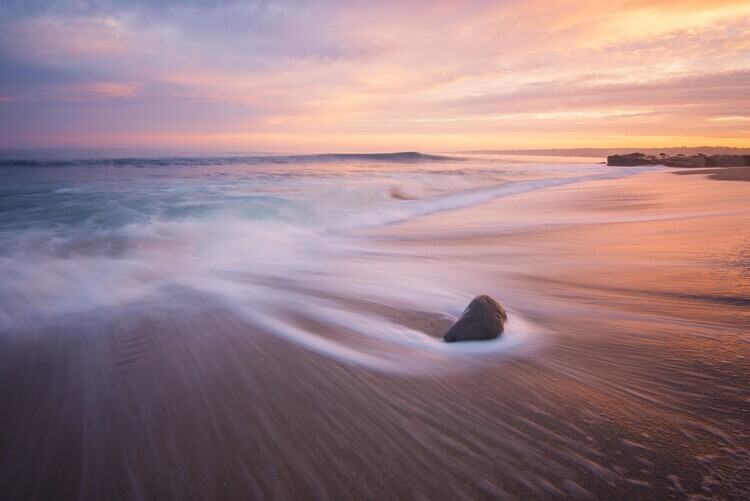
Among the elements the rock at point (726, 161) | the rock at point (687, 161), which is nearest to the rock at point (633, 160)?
the rock at point (687, 161)

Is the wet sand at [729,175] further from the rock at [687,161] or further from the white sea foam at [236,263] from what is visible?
the white sea foam at [236,263]

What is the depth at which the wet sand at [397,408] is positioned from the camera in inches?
65.9

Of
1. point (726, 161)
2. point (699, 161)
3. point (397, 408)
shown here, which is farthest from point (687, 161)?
point (397, 408)

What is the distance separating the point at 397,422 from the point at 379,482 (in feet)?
1.38

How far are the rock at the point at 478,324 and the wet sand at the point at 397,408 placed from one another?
256mm

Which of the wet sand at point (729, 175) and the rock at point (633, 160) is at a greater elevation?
the rock at point (633, 160)

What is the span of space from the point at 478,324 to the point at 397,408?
1063 mm

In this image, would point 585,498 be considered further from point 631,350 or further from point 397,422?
Result: point 631,350

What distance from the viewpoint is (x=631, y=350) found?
2.63m

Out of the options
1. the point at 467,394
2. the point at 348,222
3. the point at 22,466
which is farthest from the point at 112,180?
the point at 467,394

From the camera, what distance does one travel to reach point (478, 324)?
2.93 metres

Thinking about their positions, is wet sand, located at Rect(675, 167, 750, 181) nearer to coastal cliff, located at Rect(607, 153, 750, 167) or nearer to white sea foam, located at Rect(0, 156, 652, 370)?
coastal cliff, located at Rect(607, 153, 750, 167)

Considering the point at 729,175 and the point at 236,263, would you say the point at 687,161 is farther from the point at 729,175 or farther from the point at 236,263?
the point at 236,263

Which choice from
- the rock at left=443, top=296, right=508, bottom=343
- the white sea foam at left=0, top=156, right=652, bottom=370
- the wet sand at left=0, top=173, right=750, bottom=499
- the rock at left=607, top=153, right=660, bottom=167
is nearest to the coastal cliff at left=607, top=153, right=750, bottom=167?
the rock at left=607, top=153, right=660, bottom=167
